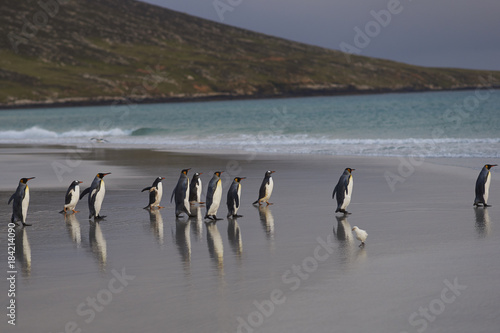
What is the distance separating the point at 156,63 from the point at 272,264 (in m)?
159

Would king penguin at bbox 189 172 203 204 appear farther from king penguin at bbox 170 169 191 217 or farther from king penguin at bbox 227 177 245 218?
king penguin at bbox 227 177 245 218

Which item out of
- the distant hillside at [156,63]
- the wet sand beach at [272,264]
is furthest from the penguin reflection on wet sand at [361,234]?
the distant hillside at [156,63]

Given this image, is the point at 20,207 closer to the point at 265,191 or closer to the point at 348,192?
the point at 265,191

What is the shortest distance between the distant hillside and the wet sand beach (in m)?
127

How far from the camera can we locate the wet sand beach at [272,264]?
19.5 ft

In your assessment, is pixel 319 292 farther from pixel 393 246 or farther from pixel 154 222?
pixel 154 222

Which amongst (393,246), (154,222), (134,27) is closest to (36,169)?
(154,222)

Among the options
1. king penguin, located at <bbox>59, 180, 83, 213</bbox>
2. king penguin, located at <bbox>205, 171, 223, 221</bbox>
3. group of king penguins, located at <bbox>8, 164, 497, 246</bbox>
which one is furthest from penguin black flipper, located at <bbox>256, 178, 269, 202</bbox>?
king penguin, located at <bbox>59, 180, 83, 213</bbox>

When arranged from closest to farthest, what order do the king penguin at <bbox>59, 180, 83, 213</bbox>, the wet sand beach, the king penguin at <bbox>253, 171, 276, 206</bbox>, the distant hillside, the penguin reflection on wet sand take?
the wet sand beach, the penguin reflection on wet sand, the king penguin at <bbox>59, 180, 83, 213</bbox>, the king penguin at <bbox>253, 171, 276, 206</bbox>, the distant hillside

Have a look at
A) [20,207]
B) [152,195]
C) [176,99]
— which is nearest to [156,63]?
[176,99]

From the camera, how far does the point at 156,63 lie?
163 m

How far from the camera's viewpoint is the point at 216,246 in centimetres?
895

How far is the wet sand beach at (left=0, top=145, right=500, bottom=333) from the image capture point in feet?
19.5

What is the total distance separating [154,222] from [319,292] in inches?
196
